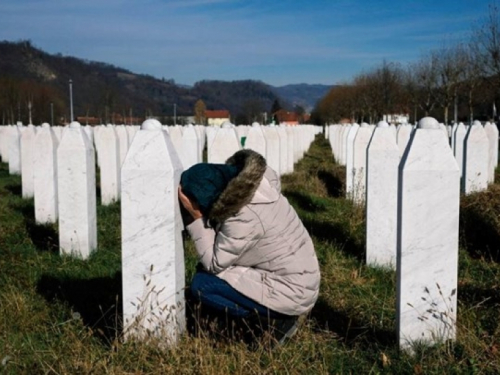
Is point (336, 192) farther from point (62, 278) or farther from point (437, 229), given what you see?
Result: point (437, 229)

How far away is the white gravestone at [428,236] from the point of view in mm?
3789

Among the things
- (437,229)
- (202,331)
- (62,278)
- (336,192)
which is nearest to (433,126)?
→ (437,229)

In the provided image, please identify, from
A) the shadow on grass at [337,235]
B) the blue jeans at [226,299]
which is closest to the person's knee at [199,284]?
the blue jeans at [226,299]

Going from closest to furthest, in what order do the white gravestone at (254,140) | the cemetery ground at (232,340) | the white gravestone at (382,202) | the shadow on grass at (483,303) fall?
the cemetery ground at (232,340) < the shadow on grass at (483,303) < the white gravestone at (382,202) < the white gravestone at (254,140)

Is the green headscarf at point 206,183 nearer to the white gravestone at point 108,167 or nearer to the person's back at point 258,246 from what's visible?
the person's back at point 258,246

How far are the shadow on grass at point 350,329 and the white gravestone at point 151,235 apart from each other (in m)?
1.14

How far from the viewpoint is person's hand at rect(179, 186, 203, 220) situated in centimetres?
388

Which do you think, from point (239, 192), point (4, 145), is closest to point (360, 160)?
point (239, 192)

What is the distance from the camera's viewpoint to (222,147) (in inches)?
294

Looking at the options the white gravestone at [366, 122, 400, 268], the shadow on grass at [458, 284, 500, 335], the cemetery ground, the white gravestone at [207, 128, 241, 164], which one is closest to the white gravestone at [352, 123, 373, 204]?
the cemetery ground

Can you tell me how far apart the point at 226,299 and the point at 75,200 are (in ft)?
10.8

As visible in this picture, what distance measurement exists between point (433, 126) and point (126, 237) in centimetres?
196

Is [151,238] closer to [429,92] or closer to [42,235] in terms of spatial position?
[42,235]

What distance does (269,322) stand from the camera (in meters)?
3.92
